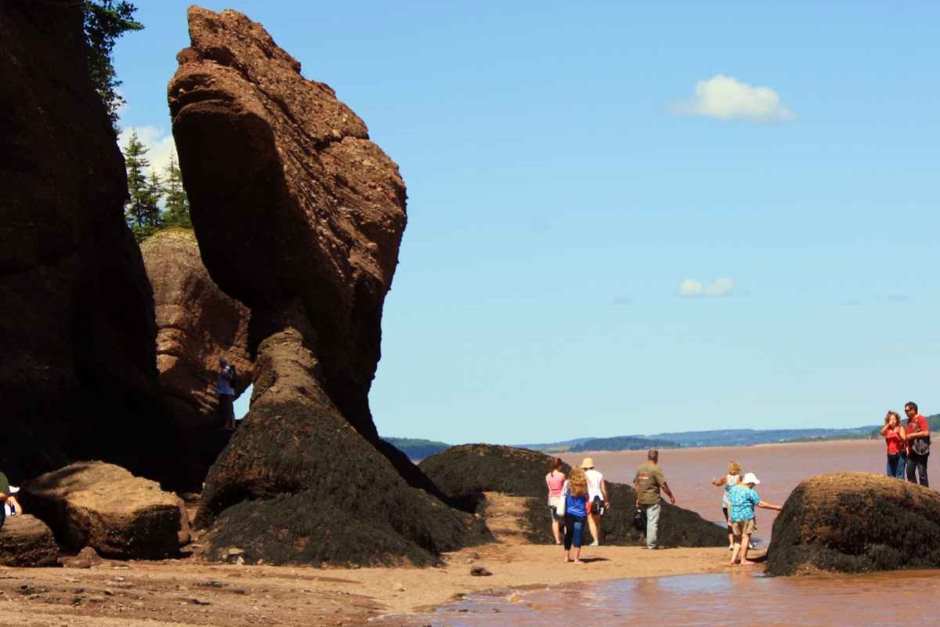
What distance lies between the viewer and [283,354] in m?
26.6

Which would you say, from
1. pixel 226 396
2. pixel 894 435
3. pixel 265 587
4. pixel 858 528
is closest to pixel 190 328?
pixel 226 396

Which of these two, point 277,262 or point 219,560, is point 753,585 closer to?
point 219,560

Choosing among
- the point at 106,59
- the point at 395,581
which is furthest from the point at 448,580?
the point at 106,59

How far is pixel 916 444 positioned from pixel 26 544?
550 inches

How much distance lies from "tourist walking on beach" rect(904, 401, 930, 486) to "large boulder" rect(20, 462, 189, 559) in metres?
11.5

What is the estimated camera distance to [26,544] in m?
19.8

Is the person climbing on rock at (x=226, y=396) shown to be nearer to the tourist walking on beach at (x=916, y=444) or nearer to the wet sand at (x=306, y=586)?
the wet sand at (x=306, y=586)

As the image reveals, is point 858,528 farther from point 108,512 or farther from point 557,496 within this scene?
point 108,512

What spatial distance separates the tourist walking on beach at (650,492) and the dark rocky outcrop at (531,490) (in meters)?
1.31

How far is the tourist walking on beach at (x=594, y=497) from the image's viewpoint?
93.4 feet

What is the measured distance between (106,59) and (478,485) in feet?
48.1

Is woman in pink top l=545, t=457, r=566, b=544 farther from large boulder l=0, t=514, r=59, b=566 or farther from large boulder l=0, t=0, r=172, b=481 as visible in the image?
large boulder l=0, t=514, r=59, b=566

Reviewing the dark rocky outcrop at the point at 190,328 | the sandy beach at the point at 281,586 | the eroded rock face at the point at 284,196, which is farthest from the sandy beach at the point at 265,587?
the dark rocky outcrop at the point at 190,328

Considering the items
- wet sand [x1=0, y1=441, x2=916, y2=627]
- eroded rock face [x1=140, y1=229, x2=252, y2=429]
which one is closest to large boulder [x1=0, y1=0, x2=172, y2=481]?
wet sand [x1=0, y1=441, x2=916, y2=627]
